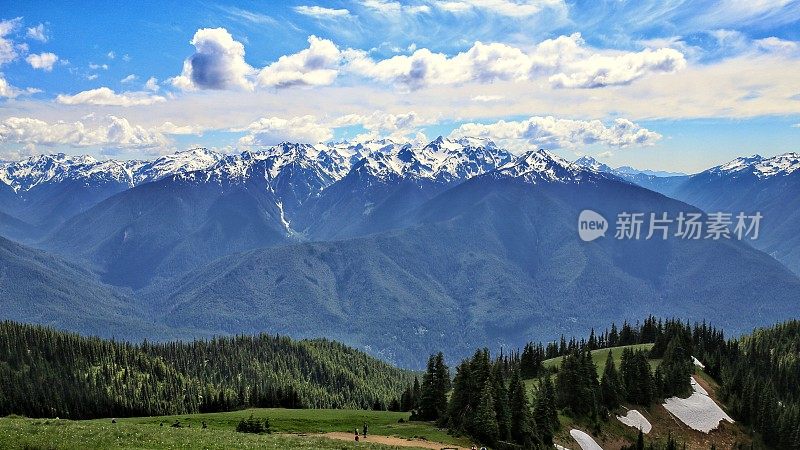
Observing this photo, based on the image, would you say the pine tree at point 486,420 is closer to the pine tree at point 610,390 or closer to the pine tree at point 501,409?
the pine tree at point 501,409

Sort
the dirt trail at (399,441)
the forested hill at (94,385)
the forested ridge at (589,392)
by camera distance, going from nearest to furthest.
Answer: the dirt trail at (399,441) → the forested ridge at (589,392) → the forested hill at (94,385)

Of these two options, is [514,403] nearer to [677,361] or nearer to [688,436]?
[688,436]

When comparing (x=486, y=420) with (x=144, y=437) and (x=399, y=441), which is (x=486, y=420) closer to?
(x=399, y=441)

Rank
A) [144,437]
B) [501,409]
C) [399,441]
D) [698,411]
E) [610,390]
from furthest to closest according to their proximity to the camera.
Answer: [698,411] → [610,390] → [501,409] → [399,441] → [144,437]

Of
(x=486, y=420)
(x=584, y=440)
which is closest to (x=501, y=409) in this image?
(x=486, y=420)

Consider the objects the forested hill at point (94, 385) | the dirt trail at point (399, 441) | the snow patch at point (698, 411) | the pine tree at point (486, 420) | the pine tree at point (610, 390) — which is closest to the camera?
the dirt trail at point (399, 441)

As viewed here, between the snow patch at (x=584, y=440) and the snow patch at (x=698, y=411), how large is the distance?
37.2 m

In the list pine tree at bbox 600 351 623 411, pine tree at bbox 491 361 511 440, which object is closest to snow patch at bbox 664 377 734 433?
pine tree at bbox 600 351 623 411

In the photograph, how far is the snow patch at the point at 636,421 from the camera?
118 m

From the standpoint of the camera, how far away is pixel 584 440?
100 metres

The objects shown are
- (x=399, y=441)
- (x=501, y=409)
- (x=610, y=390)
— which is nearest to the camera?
(x=399, y=441)

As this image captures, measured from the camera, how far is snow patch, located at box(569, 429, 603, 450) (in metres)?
98.8

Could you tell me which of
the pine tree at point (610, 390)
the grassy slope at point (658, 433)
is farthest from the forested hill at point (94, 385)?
the grassy slope at point (658, 433)

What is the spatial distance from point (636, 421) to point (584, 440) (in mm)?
25305
